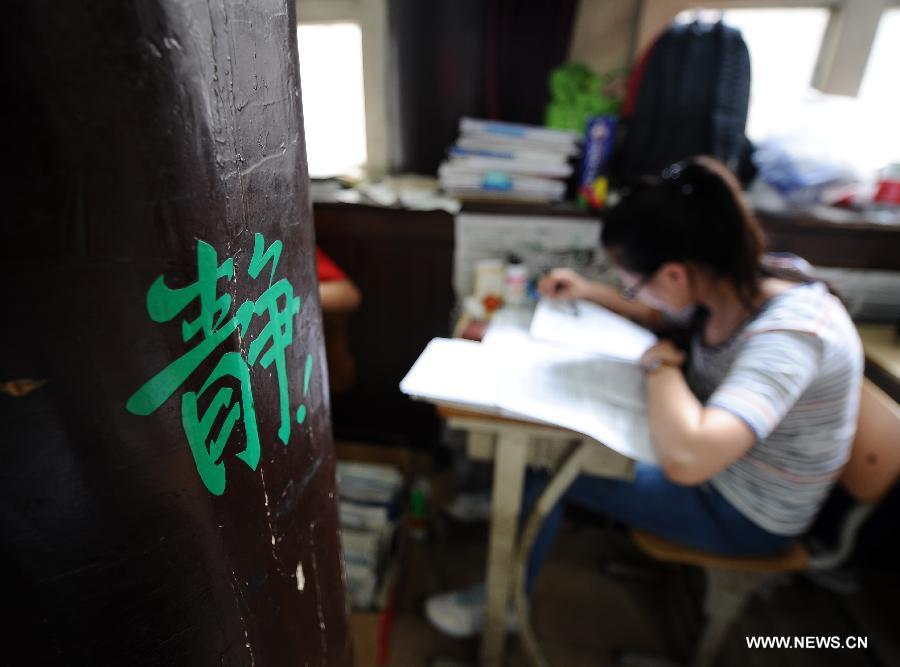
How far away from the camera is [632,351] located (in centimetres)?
134

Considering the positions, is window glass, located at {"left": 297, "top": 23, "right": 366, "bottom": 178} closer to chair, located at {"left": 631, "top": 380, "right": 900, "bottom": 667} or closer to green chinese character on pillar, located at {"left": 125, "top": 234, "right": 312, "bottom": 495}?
green chinese character on pillar, located at {"left": 125, "top": 234, "right": 312, "bottom": 495}

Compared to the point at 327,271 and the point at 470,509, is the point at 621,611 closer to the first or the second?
the point at 470,509

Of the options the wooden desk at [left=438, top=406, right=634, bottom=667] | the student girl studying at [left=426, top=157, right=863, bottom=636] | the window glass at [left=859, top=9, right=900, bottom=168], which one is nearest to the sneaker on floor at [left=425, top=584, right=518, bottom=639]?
the wooden desk at [left=438, top=406, right=634, bottom=667]

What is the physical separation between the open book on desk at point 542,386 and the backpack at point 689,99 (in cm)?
76

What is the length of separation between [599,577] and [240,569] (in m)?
1.76

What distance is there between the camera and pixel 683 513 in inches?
50.5

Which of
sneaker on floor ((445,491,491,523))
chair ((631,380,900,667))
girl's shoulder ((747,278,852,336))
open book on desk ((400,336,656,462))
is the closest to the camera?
open book on desk ((400,336,656,462))

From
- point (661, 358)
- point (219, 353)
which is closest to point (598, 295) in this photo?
point (661, 358)

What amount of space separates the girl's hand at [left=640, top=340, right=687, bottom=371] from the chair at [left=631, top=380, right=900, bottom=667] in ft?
1.59

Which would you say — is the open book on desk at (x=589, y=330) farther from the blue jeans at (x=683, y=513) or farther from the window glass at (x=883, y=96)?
the window glass at (x=883, y=96)

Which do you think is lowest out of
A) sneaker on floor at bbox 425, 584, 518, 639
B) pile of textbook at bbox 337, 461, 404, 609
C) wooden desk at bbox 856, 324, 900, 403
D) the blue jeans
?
sneaker on floor at bbox 425, 584, 518, 639

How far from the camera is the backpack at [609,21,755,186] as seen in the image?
1.48m

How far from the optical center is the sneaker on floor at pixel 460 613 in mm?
1656

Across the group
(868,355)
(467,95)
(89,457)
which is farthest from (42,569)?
(868,355)
